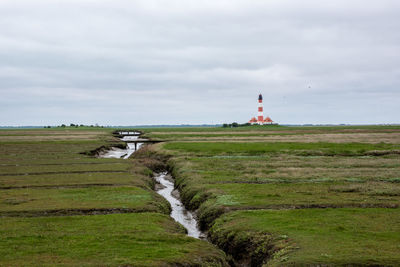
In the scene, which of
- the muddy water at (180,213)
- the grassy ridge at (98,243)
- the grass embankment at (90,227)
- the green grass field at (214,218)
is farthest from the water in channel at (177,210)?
the grassy ridge at (98,243)

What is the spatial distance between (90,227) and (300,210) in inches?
524

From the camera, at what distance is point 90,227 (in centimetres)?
2136

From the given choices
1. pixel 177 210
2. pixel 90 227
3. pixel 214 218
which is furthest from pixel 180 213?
pixel 90 227

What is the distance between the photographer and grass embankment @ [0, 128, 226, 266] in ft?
55.3

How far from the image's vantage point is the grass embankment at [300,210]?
17.3 metres

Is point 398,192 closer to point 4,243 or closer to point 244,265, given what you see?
point 244,265

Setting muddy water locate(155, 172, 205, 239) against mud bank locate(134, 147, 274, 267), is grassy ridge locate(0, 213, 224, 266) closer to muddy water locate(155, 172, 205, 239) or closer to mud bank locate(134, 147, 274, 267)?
mud bank locate(134, 147, 274, 267)

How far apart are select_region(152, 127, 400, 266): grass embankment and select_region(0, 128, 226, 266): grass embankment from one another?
8.78ft

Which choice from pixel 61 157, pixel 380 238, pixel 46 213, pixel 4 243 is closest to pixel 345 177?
pixel 380 238

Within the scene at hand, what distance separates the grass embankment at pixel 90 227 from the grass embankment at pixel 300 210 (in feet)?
8.78

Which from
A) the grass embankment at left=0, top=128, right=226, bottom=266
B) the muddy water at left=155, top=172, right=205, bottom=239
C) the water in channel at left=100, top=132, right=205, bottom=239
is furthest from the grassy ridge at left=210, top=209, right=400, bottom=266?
the grass embankment at left=0, top=128, right=226, bottom=266

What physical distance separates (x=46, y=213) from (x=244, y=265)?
1388 centimetres

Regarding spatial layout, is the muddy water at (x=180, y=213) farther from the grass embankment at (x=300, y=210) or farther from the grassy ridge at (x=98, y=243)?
the grassy ridge at (x=98, y=243)

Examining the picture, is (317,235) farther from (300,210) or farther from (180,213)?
(180,213)
